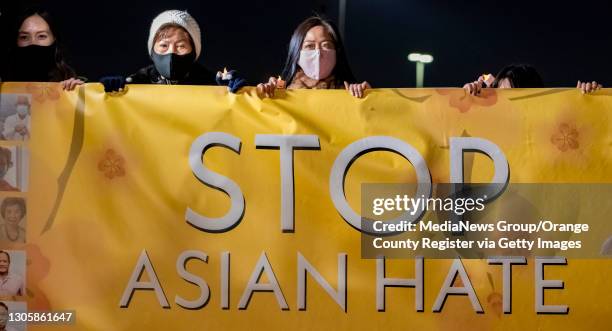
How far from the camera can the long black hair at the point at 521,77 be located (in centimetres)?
462

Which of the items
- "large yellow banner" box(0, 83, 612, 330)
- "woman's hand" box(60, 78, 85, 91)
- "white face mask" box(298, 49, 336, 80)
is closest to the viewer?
"large yellow banner" box(0, 83, 612, 330)

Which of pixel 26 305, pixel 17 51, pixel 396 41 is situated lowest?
pixel 26 305

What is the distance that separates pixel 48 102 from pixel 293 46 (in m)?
1.01

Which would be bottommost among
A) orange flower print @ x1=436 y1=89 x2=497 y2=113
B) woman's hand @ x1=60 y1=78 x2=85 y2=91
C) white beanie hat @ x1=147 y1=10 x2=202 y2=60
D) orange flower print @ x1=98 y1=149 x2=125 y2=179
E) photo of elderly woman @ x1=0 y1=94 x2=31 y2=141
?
orange flower print @ x1=98 y1=149 x2=125 y2=179

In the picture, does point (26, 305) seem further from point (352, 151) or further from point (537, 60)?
point (537, 60)

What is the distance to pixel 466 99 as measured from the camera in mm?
4242

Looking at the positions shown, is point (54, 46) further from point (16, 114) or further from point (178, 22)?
point (178, 22)

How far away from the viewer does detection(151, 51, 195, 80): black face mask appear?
175 inches

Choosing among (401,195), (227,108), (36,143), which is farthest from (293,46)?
(36,143)

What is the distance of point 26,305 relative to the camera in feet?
13.7

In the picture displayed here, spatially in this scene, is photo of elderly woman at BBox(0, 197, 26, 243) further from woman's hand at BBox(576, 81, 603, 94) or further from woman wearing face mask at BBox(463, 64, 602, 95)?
woman's hand at BBox(576, 81, 603, 94)

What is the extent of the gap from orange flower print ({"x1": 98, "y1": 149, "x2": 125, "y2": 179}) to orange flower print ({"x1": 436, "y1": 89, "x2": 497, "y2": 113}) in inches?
49.7

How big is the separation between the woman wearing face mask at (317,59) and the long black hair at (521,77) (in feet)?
2.27

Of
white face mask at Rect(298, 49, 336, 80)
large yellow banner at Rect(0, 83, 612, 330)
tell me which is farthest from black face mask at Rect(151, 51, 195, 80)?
white face mask at Rect(298, 49, 336, 80)
